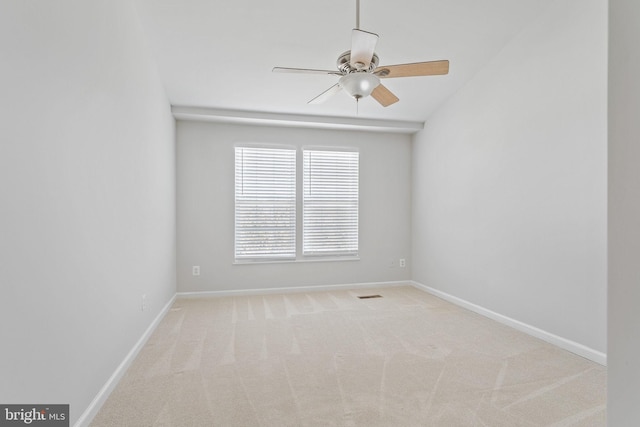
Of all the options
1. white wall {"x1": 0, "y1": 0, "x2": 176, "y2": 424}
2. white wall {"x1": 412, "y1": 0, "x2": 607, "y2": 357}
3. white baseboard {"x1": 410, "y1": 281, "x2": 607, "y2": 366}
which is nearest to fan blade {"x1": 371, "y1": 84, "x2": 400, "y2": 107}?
white wall {"x1": 412, "y1": 0, "x2": 607, "y2": 357}

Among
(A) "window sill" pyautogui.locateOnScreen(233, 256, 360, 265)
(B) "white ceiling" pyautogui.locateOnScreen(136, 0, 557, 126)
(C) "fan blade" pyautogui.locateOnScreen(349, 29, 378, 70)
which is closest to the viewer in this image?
(C) "fan blade" pyautogui.locateOnScreen(349, 29, 378, 70)

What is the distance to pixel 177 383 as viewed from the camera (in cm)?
218

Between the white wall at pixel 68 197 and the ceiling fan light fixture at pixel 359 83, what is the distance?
63.3 inches

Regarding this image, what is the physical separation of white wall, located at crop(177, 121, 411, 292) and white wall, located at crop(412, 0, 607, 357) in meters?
0.97

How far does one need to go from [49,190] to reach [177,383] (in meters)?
1.50

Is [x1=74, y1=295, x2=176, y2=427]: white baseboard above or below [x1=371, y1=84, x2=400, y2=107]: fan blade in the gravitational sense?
below

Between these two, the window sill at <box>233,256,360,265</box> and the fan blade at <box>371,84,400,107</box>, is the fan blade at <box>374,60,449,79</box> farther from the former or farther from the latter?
the window sill at <box>233,256,360,265</box>

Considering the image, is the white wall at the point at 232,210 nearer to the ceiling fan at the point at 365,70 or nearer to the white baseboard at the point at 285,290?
the white baseboard at the point at 285,290

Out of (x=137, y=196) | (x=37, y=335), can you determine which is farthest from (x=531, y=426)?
(x=137, y=196)

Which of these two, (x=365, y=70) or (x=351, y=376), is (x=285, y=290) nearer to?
(x=351, y=376)

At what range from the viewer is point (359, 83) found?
2340 mm

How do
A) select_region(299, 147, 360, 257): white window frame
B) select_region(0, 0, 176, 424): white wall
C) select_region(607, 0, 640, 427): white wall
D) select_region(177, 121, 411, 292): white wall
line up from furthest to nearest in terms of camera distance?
select_region(299, 147, 360, 257): white window frame → select_region(177, 121, 411, 292): white wall → select_region(0, 0, 176, 424): white wall → select_region(607, 0, 640, 427): white wall

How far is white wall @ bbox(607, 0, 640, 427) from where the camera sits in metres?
0.74

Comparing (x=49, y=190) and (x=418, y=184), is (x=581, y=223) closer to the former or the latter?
(x=418, y=184)
